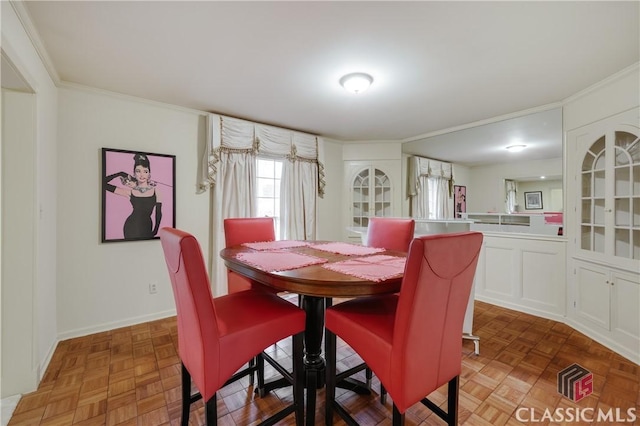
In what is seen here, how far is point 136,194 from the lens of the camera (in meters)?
2.70

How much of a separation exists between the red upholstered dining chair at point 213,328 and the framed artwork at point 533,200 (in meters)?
3.24

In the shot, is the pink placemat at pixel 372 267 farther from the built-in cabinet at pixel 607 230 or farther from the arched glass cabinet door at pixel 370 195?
the arched glass cabinet door at pixel 370 195

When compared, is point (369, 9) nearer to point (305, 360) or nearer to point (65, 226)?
point (305, 360)

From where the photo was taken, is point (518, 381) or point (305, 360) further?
point (518, 381)

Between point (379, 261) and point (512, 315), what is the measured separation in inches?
93.3

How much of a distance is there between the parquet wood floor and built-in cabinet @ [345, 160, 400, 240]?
237 cm

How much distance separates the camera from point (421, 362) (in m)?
1.11

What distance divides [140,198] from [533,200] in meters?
4.42

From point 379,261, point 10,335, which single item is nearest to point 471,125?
point 379,261

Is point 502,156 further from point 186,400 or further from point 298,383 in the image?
point 186,400

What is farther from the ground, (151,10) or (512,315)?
(151,10)

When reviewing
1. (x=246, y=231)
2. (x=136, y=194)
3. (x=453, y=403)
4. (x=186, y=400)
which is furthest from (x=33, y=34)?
(x=453, y=403)

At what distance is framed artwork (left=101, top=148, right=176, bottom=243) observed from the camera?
2.57 metres

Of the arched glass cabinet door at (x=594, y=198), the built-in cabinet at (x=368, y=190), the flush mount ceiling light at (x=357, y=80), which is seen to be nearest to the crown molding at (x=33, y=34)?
the flush mount ceiling light at (x=357, y=80)
